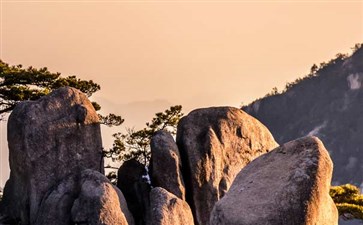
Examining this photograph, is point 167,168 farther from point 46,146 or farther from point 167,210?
point 46,146

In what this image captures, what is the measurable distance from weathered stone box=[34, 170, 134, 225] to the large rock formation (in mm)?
3240

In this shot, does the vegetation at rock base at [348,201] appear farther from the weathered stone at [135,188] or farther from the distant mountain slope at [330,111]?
the distant mountain slope at [330,111]

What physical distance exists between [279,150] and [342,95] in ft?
510

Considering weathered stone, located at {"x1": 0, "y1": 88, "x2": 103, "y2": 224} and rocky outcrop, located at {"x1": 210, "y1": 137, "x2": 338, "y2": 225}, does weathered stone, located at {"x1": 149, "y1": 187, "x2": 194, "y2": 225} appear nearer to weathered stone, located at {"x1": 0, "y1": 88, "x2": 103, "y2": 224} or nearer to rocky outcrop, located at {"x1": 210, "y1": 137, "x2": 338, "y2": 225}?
weathered stone, located at {"x1": 0, "y1": 88, "x2": 103, "y2": 224}

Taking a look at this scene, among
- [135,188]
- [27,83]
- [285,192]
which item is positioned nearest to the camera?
[285,192]

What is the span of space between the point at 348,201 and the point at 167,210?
1497 centimetres

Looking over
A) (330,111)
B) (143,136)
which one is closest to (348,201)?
(143,136)

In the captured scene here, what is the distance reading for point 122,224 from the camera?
21.8 m

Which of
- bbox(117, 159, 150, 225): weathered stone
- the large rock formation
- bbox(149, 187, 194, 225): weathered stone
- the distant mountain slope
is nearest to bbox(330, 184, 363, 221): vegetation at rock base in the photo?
the large rock formation

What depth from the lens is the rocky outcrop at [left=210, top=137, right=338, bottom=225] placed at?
12633 mm

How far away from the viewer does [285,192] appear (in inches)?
502

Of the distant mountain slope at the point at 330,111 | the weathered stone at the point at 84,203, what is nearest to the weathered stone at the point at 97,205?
the weathered stone at the point at 84,203

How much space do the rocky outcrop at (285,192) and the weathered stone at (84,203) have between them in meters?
8.62

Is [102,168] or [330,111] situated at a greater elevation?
[330,111]
